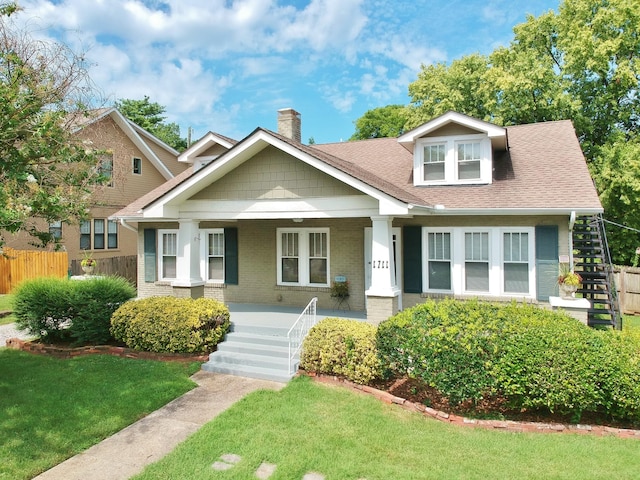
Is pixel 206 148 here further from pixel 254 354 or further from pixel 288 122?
pixel 254 354

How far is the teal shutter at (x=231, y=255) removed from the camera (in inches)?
542

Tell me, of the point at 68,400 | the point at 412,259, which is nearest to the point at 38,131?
the point at 68,400

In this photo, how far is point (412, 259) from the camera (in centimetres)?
1141

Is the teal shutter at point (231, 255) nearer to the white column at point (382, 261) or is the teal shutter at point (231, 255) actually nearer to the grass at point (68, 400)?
the grass at point (68, 400)

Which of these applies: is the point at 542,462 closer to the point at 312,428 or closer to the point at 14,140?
the point at 312,428

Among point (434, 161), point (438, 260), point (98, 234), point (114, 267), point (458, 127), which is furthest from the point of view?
point (98, 234)

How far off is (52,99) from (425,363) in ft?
25.9

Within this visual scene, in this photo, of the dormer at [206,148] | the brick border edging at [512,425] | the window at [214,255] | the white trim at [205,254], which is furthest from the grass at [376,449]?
the dormer at [206,148]

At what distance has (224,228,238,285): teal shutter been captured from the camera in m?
13.8

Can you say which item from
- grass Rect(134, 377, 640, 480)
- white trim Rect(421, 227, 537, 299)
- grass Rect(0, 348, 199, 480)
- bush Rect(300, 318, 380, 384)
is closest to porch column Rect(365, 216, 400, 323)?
bush Rect(300, 318, 380, 384)

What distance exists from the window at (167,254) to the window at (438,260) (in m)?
8.40

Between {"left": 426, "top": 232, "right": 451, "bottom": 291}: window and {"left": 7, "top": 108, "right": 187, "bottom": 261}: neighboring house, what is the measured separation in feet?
50.5

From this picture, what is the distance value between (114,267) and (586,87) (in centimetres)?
2436

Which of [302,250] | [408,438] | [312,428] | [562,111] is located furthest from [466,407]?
[562,111]
